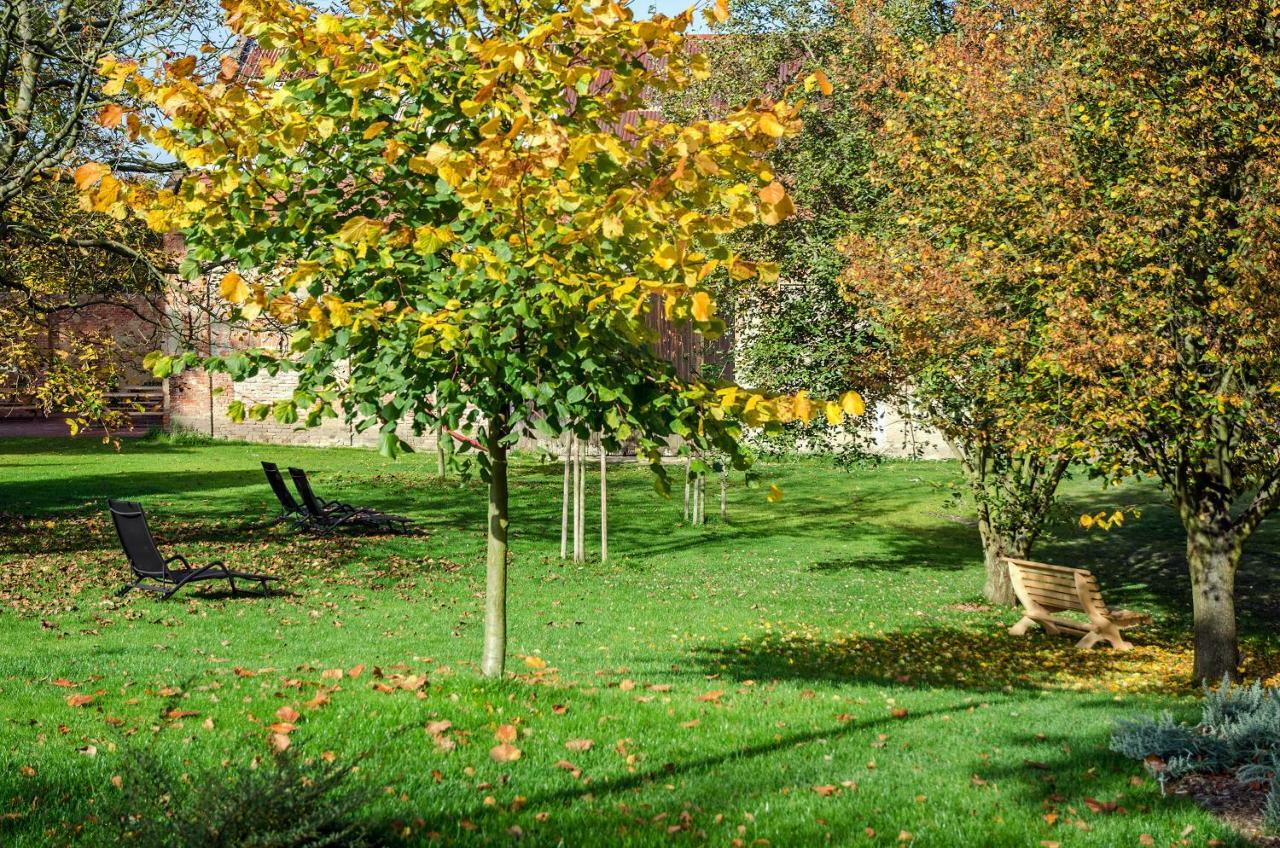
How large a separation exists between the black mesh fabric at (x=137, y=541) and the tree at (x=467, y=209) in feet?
23.2

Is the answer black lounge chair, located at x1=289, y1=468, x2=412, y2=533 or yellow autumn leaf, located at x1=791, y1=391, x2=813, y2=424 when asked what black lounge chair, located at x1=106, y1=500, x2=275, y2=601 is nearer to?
black lounge chair, located at x1=289, y1=468, x2=412, y2=533

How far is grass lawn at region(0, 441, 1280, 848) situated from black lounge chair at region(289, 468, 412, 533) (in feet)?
1.97

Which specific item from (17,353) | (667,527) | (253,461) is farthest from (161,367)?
(253,461)

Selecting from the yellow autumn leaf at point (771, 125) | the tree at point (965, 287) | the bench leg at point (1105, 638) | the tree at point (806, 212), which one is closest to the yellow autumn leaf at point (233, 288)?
the yellow autumn leaf at point (771, 125)

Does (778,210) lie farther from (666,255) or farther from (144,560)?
(144,560)

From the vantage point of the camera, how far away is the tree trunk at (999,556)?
15594mm

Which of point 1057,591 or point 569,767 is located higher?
point 569,767

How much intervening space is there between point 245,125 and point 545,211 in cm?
155

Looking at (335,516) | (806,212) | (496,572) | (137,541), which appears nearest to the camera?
(496,572)

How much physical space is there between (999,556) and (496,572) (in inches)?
416

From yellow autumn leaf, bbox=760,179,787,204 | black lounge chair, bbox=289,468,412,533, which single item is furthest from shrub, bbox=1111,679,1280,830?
black lounge chair, bbox=289,468,412,533

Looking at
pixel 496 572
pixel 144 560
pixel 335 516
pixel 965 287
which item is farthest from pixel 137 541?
pixel 965 287

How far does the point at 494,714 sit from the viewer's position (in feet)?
20.9

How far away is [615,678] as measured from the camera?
28.8 ft
